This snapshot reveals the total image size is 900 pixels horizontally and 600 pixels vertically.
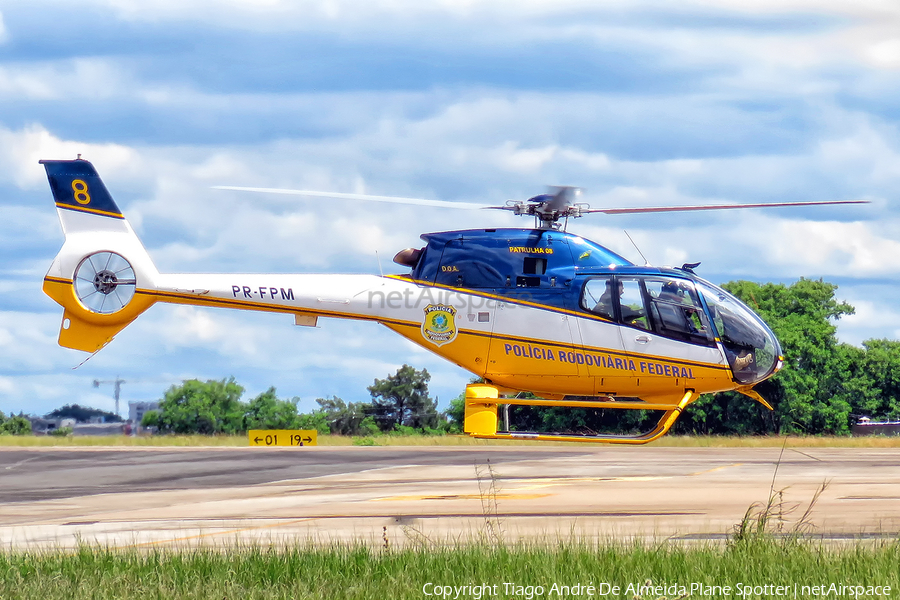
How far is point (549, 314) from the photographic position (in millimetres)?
16281

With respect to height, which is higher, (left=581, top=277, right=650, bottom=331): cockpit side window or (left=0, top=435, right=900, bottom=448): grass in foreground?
(left=581, top=277, right=650, bottom=331): cockpit side window

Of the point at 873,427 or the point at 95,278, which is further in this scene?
the point at 873,427

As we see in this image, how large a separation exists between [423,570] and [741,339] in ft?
26.5

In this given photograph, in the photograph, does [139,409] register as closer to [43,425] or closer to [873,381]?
[43,425]

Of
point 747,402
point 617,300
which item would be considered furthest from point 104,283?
point 747,402

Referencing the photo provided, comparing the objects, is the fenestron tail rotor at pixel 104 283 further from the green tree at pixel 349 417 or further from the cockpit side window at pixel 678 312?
the green tree at pixel 349 417

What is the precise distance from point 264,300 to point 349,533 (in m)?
4.59

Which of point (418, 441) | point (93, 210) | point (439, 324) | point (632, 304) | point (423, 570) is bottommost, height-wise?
point (418, 441)

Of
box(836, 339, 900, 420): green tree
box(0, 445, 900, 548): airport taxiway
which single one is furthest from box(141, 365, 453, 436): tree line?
box(836, 339, 900, 420): green tree

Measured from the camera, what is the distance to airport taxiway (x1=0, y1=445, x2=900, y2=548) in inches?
608

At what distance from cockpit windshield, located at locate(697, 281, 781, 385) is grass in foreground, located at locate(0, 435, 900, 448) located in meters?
31.6

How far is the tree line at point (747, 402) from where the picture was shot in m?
55.7

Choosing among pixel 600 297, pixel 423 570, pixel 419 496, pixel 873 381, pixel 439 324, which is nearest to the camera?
pixel 423 570

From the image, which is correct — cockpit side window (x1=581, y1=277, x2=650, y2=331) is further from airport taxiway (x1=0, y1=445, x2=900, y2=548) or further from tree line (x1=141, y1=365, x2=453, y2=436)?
tree line (x1=141, y1=365, x2=453, y2=436)
